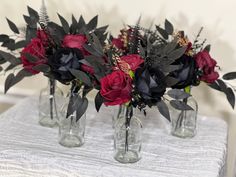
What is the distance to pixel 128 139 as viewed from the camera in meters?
1.19

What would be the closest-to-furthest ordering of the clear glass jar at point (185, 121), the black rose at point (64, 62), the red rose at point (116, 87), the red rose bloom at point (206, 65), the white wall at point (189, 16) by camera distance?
the red rose at point (116, 87) → the black rose at point (64, 62) → the red rose bloom at point (206, 65) → the clear glass jar at point (185, 121) → the white wall at point (189, 16)

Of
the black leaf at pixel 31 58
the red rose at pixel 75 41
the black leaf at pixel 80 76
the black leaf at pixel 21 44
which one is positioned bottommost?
the black leaf at pixel 80 76

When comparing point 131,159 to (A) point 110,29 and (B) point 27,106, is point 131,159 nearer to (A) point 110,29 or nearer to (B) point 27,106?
(B) point 27,106

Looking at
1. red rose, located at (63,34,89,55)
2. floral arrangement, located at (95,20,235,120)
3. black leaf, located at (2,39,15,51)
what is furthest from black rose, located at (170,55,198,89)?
black leaf, located at (2,39,15,51)

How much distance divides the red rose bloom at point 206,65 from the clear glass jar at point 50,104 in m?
0.42

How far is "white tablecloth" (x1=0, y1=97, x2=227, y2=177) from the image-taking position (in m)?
1.11

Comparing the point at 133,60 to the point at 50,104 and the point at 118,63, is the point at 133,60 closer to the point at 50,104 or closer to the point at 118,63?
the point at 118,63

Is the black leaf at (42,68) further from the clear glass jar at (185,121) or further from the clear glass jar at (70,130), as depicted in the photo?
the clear glass jar at (185,121)

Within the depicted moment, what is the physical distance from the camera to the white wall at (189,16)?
1536 mm

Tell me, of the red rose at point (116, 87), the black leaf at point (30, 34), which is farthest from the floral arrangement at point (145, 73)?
the black leaf at point (30, 34)

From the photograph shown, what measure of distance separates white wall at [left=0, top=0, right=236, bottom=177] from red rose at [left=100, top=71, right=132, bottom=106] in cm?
59

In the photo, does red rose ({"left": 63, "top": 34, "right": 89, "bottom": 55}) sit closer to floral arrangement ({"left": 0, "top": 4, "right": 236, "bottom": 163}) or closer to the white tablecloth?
floral arrangement ({"left": 0, "top": 4, "right": 236, "bottom": 163})

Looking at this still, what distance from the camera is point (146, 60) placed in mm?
1060

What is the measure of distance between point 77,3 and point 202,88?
53cm
